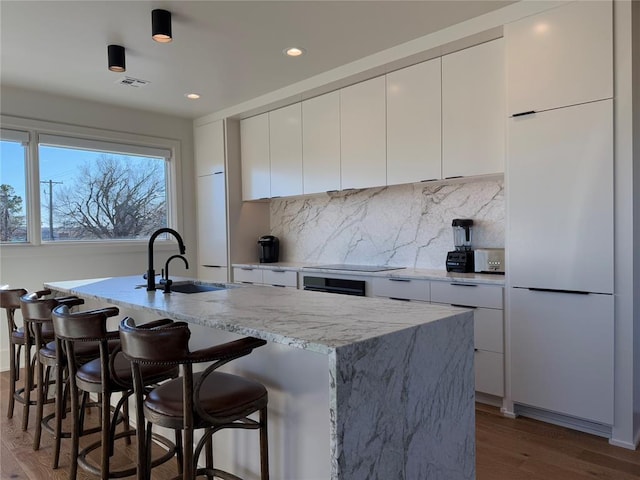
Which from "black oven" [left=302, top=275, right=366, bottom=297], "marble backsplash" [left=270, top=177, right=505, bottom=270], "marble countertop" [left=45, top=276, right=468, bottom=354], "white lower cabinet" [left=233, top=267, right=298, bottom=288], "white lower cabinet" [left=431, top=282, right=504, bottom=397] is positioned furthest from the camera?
"white lower cabinet" [left=233, top=267, right=298, bottom=288]

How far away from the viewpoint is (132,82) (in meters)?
3.89

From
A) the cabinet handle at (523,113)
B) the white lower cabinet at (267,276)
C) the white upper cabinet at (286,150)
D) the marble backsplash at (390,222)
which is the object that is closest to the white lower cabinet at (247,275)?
the white lower cabinet at (267,276)

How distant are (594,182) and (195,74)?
124 inches

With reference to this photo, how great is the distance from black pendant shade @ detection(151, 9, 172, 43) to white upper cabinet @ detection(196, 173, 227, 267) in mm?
2296

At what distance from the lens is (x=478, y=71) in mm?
3035

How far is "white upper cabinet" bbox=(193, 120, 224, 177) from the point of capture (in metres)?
4.99

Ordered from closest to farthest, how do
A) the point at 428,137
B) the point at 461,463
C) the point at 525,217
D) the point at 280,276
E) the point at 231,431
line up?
the point at 461,463 → the point at 231,431 → the point at 525,217 → the point at 428,137 → the point at 280,276

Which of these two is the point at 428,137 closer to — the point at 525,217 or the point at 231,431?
the point at 525,217

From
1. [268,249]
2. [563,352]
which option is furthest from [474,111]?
[268,249]

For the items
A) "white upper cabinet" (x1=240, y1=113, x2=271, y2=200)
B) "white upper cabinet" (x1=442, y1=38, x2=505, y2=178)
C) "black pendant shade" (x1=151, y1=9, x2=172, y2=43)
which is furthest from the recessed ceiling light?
"white upper cabinet" (x1=240, y1=113, x2=271, y2=200)

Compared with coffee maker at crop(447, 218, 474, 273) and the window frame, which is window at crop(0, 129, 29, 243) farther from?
coffee maker at crop(447, 218, 474, 273)

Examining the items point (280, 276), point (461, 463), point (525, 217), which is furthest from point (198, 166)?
point (461, 463)

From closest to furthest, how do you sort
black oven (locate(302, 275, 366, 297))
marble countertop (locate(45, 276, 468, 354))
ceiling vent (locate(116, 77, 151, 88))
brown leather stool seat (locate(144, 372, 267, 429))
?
marble countertop (locate(45, 276, 468, 354))
brown leather stool seat (locate(144, 372, 267, 429))
black oven (locate(302, 275, 366, 297))
ceiling vent (locate(116, 77, 151, 88))

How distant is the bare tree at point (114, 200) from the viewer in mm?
4508
